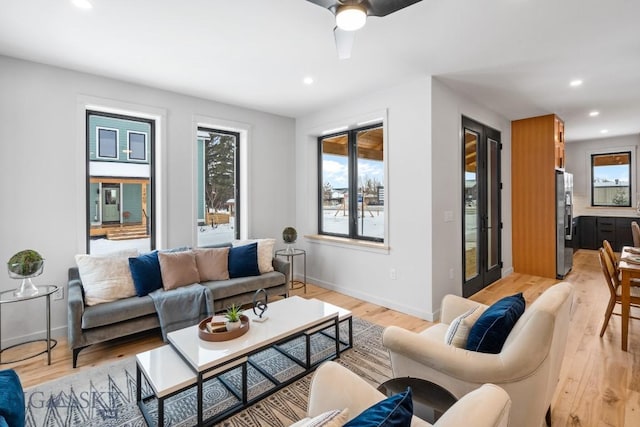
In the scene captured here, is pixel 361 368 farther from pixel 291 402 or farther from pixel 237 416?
pixel 237 416

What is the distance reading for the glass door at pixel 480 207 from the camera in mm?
4227

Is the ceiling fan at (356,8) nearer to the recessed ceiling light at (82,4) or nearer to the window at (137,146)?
the recessed ceiling light at (82,4)

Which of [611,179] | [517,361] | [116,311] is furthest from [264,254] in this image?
[611,179]

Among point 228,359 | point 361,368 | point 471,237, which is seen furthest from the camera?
point 471,237

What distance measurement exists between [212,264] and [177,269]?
0.41m

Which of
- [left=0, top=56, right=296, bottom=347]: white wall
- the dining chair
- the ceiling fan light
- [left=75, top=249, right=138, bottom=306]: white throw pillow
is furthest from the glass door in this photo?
[left=75, top=249, right=138, bottom=306]: white throw pillow

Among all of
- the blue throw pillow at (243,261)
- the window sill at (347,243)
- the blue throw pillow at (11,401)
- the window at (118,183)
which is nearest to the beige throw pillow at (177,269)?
the blue throw pillow at (243,261)

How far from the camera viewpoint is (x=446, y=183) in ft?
12.0

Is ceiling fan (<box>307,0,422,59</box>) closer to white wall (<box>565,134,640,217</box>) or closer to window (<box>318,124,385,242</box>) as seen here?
window (<box>318,124,385,242</box>)

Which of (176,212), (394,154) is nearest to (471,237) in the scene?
(394,154)

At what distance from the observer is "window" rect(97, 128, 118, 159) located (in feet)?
11.7

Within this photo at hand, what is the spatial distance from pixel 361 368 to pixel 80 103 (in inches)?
150

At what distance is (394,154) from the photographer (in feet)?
12.3

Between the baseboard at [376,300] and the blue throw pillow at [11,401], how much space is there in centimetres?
330
